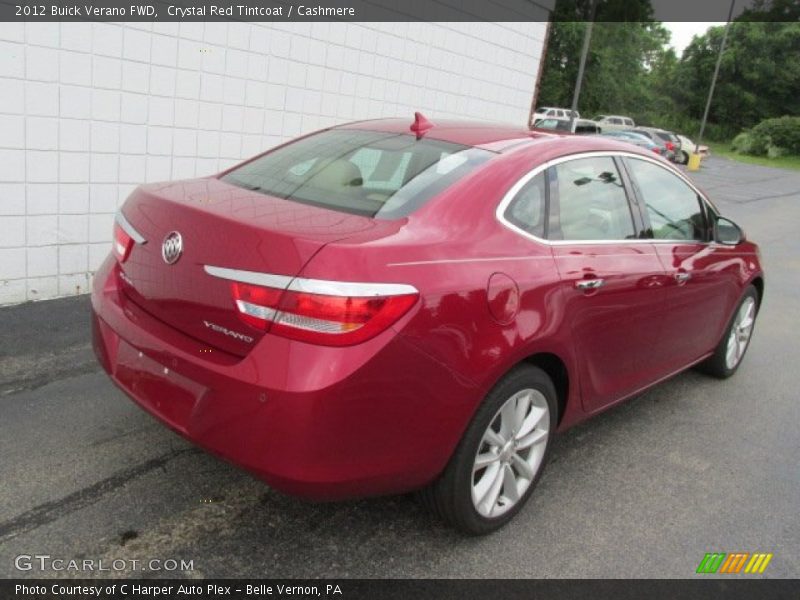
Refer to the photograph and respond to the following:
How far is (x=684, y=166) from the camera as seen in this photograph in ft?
103

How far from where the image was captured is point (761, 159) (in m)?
43.3

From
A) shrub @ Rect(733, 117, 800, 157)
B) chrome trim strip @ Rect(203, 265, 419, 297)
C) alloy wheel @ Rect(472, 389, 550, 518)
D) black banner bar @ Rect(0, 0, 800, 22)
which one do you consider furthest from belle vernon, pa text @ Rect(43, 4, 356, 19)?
shrub @ Rect(733, 117, 800, 157)

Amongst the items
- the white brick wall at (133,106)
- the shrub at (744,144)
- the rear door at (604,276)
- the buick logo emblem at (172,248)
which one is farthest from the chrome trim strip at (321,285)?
the shrub at (744,144)

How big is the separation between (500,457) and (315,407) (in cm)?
96

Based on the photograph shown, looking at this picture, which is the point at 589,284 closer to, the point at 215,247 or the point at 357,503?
the point at 357,503

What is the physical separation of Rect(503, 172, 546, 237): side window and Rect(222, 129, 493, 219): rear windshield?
8.5 inches

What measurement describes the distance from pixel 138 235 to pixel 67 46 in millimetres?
2750

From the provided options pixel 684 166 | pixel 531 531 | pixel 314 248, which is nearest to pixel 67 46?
pixel 314 248

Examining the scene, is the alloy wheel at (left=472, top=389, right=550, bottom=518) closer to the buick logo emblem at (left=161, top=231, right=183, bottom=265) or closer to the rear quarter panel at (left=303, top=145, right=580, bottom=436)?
the rear quarter panel at (left=303, top=145, right=580, bottom=436)

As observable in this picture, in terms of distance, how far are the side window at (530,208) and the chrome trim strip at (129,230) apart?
1386mm

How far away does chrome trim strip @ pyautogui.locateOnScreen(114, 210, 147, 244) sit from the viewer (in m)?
2.65

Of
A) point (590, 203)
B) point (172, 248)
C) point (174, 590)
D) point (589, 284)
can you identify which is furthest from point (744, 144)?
point (174, 590)

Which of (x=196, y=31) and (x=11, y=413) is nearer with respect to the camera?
(x=11, y=413)

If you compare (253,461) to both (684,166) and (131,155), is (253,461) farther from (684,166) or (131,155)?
(684,166)
